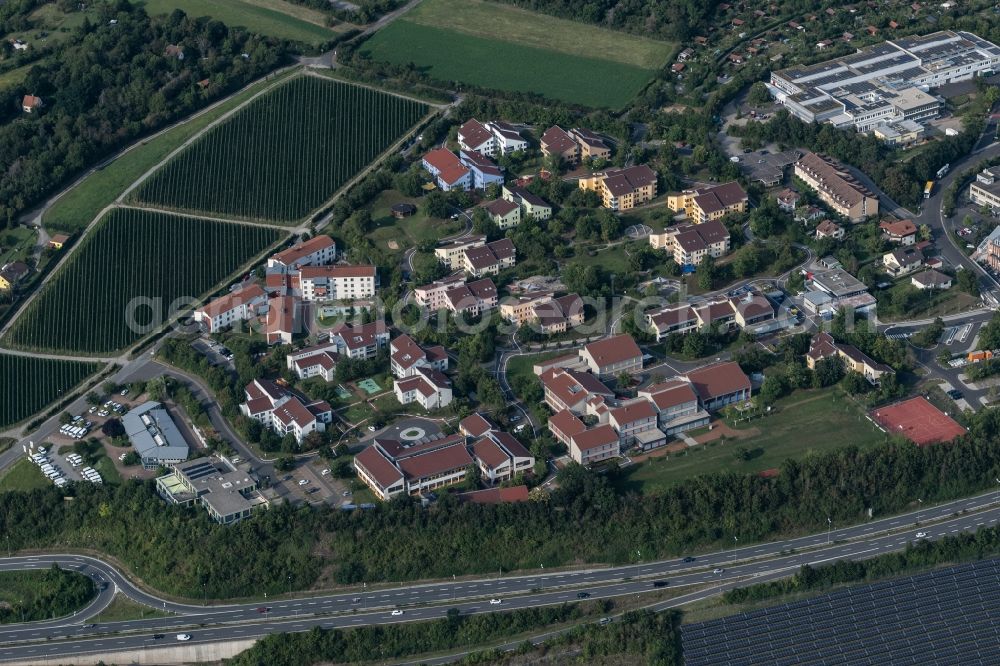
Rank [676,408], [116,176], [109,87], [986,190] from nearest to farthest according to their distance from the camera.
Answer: [676,408], [986,190], [116,176], [109,87]

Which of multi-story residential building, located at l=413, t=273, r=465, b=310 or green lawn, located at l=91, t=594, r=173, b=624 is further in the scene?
multi-story residential building, located at l=413, t=273, r=465, b=310

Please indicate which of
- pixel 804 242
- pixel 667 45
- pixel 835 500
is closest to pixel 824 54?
pixel 667 45

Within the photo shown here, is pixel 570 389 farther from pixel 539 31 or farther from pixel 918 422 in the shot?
pixel 539 31

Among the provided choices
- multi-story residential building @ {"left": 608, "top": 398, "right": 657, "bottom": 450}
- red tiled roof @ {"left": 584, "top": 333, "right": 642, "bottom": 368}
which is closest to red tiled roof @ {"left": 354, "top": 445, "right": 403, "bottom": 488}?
multi-story residential building @ {"left": 608, "top": 398, "right": 657, "bottom": 450}

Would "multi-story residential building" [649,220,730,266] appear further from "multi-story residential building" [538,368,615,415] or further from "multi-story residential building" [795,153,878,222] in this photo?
"multi-story residential building" [538,368,615,415]

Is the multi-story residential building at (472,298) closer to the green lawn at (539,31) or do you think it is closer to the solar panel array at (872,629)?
the solar panel array at (872,629)

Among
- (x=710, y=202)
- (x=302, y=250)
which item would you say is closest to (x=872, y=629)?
(x=710, y=202)

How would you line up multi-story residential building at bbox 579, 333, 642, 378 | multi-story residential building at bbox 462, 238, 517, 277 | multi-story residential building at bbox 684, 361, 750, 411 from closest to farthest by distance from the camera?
multi-story residential building at bbox 684, 361, 750, 411 → multi-story residential building at bbox 579, 333, 642, 378 → multi-story residential building at bbox 462, 238, 517, 277
